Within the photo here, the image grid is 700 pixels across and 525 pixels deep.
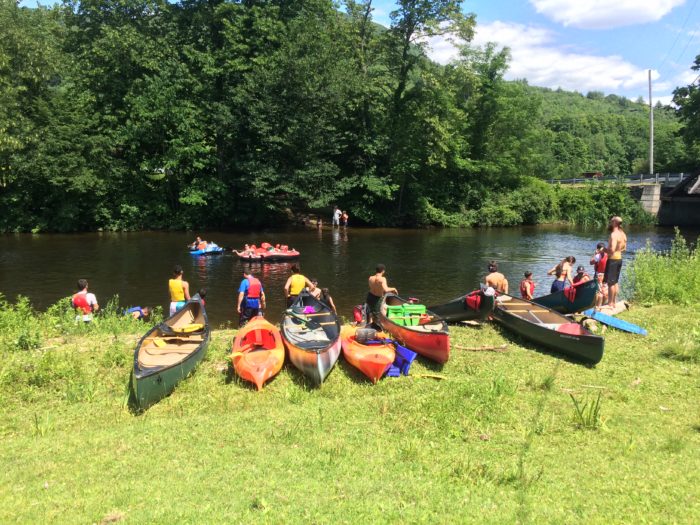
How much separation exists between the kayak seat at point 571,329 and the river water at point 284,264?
6.76m

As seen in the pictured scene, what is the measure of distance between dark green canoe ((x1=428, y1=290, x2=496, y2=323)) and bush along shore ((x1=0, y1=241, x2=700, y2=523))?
1239 mm

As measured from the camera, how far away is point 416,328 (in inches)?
434

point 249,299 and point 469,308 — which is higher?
point 249,299

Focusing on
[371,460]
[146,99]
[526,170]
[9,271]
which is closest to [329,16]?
[146,99]

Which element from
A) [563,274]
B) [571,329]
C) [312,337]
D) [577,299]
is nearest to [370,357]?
[312,337]

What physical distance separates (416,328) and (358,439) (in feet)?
14.6

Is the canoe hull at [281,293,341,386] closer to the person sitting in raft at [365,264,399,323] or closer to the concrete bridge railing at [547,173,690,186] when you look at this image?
the person sitting in raft at [365,264,399,323]

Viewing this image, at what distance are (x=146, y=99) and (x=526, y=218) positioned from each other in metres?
32.8

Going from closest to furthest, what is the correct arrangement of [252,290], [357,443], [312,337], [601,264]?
[357,443]
[312,337]
[252,290]
[601,264]

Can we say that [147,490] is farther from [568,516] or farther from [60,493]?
[568,516]

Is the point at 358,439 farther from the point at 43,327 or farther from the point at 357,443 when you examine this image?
the point at 43,327

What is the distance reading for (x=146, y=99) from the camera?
35094mm

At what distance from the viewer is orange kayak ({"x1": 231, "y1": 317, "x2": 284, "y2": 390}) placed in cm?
893

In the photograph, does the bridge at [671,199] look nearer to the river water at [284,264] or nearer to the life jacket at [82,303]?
the river water at [284,264]
